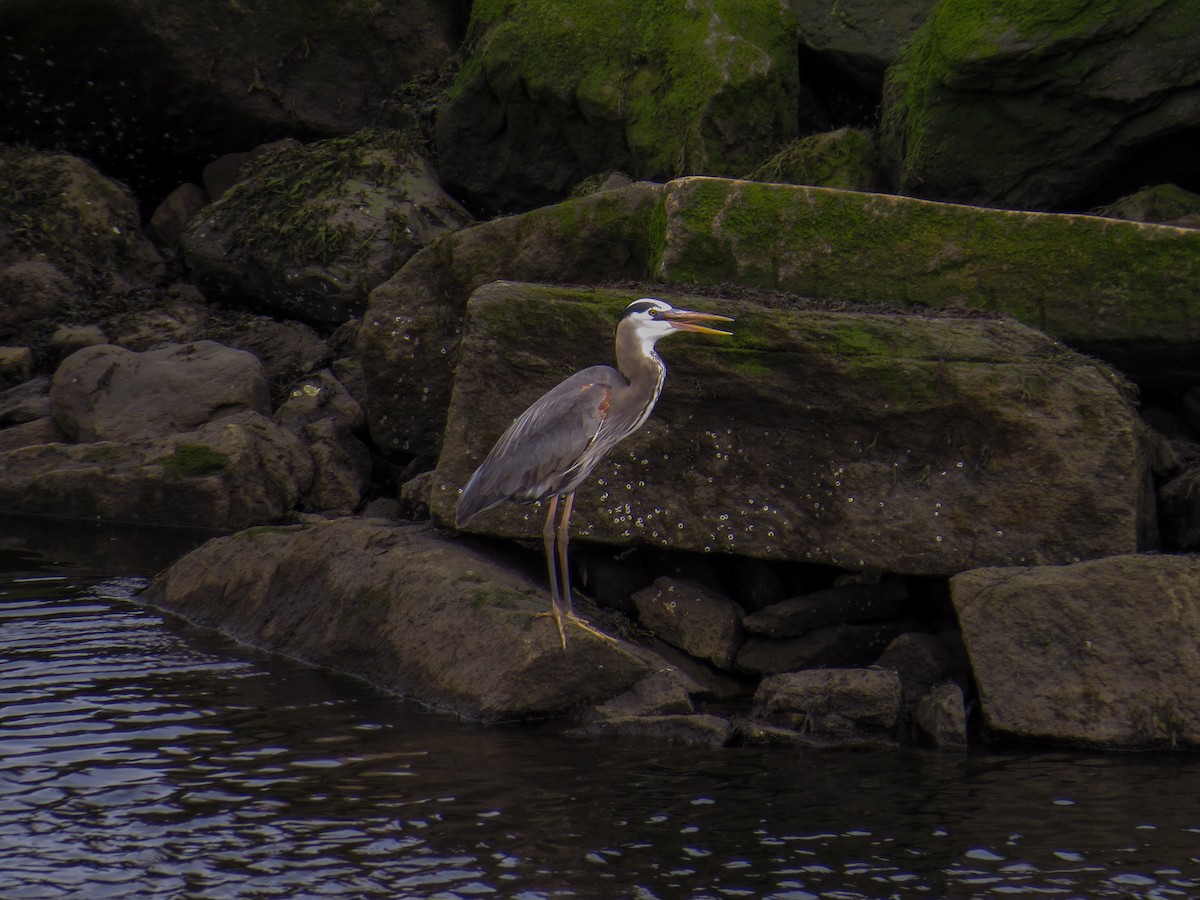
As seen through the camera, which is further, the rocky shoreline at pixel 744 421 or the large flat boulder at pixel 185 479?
the large flat boulder at pixel 185 479

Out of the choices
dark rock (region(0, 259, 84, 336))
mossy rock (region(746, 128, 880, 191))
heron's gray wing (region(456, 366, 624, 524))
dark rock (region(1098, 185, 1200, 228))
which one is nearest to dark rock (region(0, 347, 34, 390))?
dark rock (region(0, 259, 84, 336))

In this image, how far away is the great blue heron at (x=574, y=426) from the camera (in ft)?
22.4

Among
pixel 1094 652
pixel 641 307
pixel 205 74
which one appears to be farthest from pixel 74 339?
pixel 1094 652

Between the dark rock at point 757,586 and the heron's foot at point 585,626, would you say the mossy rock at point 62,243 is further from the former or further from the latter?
the heron's foot at point 585,626

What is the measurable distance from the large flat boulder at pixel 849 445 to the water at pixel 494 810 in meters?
1.24

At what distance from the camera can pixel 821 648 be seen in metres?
6.98

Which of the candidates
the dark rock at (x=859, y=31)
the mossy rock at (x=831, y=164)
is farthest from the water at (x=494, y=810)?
the dark rock at (x=859, y=31)

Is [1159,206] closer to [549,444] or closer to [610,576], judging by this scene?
[610,576]

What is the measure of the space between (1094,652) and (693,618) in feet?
6.12

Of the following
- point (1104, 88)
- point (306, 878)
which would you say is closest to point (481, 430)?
point (306, 878)

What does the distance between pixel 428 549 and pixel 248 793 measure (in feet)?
6.56

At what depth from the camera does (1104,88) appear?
945 centimetres

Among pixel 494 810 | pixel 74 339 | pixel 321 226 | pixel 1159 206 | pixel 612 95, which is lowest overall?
pixel 494 810

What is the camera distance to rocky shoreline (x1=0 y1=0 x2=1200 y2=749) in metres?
6.36
